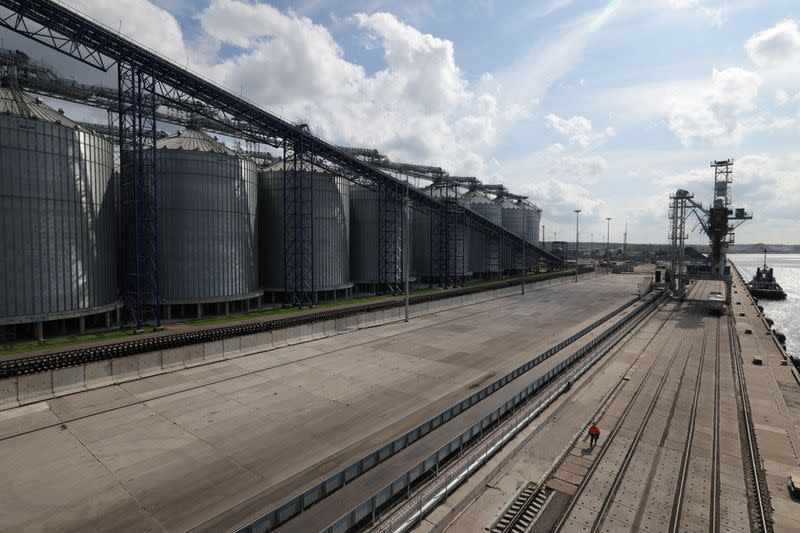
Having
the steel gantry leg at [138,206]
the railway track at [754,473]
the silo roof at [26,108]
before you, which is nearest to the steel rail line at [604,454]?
the railway track at [754,473]

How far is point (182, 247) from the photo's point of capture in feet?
132

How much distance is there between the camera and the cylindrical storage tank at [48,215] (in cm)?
2850

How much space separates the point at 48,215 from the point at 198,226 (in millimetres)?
12220

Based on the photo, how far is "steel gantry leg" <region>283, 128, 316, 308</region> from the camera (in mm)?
47656

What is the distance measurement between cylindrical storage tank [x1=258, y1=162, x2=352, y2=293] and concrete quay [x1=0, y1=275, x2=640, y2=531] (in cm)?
2089

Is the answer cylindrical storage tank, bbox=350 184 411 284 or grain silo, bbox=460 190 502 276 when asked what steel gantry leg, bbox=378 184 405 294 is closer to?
cylindrical storage tank, bbox=350 184 411 284

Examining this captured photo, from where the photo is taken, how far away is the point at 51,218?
30.4 m

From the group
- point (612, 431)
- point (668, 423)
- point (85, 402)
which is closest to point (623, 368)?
point (668, 423)

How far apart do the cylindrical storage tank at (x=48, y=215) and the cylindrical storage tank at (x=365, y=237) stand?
34.4 metres

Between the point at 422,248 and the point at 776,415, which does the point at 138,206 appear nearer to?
the point at 776,415

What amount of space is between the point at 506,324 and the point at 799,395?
73.9 ft

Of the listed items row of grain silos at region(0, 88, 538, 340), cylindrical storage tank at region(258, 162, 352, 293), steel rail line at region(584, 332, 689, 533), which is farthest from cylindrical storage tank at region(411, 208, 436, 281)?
steel rail line at region(584, 332, 689, 533)

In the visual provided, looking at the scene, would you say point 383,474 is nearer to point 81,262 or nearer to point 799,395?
point 799,395

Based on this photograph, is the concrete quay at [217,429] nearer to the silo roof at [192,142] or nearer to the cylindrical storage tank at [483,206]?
the silo roof at [192,142]
